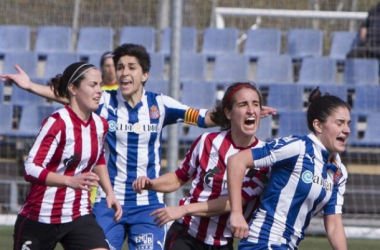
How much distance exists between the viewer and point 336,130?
13.0ft

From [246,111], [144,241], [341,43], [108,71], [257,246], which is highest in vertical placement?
[341,43]

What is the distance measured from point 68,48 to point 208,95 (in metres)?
2.35

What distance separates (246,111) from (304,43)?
7.64 meters

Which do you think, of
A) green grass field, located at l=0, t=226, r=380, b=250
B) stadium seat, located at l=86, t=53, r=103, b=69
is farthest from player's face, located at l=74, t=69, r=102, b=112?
stadium seat, located at l=86, t=53, r=103, b=69

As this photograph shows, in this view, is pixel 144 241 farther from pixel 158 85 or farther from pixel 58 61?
pixel 58 61

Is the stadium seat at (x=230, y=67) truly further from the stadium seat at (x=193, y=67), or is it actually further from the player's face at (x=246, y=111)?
the player's face at (x=246, y=111)

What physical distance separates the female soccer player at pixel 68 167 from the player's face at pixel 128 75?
65 cm

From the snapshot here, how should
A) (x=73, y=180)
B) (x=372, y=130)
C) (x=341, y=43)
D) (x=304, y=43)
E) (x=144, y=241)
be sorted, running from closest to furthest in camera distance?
1. (x=73, y=180)
2. (x=144, y=241)
3. (x=372, y=130)
4. (x=304, y=43)
5. (x=341, y=43)

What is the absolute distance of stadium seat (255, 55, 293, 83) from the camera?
11016 millimetres

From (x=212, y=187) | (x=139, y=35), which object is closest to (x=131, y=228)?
(x=212, y=187)

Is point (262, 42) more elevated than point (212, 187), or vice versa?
point (262, 42)

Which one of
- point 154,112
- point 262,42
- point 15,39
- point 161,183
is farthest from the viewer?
point 262,42

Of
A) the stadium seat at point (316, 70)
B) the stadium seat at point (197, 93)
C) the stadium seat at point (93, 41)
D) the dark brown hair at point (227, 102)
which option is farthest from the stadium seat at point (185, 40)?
the dark brown hair at point (227, 102)

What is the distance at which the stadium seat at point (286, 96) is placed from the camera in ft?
33.6
